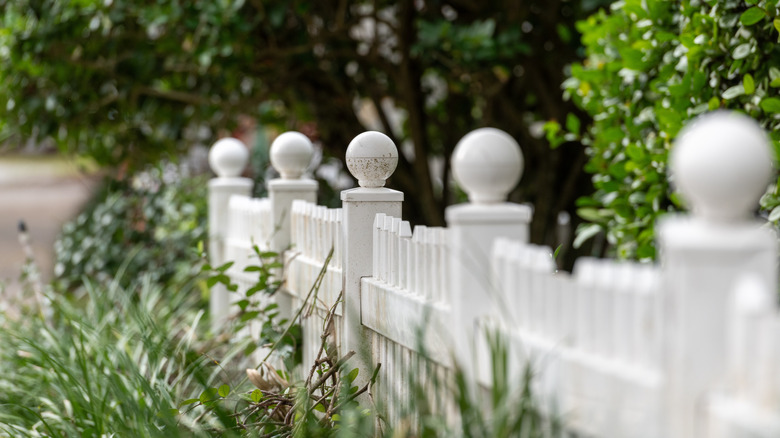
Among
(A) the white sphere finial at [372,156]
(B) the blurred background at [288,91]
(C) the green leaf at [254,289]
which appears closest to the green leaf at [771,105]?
(B) the blurred background at [288,91]

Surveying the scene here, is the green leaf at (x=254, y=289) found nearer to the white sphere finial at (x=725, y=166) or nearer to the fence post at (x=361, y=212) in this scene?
the fence post at (x=361, y=212)

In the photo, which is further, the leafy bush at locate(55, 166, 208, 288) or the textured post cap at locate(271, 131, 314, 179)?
the leafy bush at locate(55, 166, 208, 288)

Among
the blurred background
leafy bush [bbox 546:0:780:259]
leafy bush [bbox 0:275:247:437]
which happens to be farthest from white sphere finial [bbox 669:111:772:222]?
the blurred background

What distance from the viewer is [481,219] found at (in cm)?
205

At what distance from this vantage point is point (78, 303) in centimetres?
589

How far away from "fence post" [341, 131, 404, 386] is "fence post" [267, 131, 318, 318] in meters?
0.88

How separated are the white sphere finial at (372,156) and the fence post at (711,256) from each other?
1583 millimetres

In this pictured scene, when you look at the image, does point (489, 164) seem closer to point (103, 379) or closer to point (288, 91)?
point (103, 379)

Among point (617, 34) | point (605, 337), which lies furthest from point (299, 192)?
point (605, 337)

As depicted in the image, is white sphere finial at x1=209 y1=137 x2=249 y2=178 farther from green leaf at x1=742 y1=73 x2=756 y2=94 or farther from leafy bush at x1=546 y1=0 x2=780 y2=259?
green leaf at x1=742 y1=73 x2=756 y2=94

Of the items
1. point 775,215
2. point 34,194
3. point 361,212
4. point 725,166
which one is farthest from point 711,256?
point 34,194

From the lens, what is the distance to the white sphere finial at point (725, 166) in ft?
4.91

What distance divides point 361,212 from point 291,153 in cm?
96

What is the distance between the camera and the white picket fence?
1495mm
